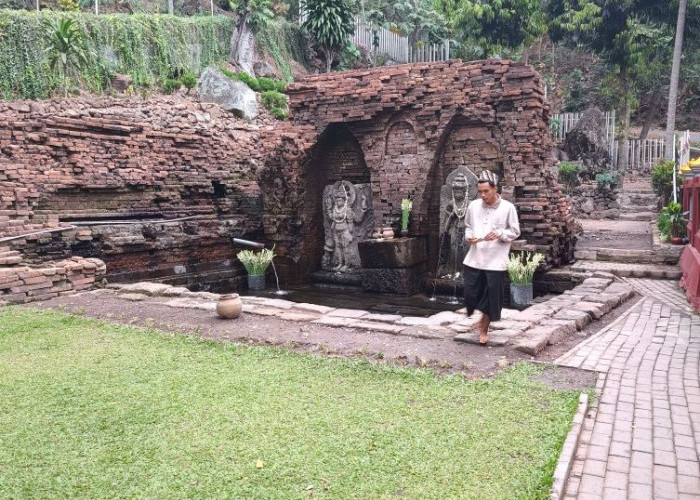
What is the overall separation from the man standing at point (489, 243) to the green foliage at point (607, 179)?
49.3 feet

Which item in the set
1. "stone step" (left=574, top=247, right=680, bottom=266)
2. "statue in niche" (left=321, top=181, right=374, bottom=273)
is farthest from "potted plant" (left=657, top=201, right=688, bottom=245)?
"statue in niche" (left=321, top=181, right=374, bottom=273)

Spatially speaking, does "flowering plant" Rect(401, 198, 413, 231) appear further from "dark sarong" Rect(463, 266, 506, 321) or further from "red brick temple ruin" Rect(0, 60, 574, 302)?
"dark sarong" Rect(463, 266, 506, 321)

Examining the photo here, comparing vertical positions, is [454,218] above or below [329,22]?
below

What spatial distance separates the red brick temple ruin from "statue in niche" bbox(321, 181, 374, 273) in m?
0.05

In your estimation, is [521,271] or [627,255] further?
[627,255]

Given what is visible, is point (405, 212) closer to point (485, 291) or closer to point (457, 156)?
point (457, 156)

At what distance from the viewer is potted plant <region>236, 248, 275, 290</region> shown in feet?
38.8

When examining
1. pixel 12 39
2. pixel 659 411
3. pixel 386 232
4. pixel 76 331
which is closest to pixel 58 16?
pixel 12 39

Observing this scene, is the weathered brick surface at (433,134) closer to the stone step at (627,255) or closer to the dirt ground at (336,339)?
the stone step at (627,255)

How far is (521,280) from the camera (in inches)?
351

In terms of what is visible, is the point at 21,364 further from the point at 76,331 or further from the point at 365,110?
the point at 365,110

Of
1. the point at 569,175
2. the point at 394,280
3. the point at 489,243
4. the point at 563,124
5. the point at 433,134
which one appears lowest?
the point at 394,280

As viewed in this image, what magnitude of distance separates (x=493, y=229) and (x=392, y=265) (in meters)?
5.68

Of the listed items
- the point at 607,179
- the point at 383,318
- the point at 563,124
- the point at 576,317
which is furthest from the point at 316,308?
the point at 563,124
